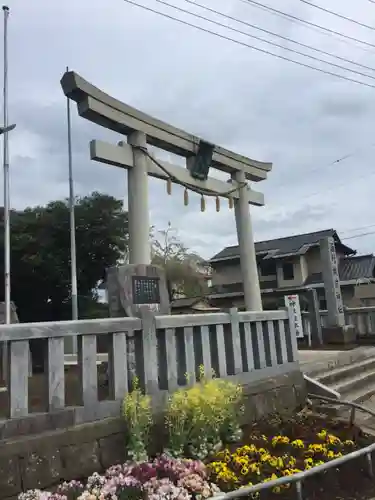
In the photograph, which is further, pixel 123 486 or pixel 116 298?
pixel 116 298

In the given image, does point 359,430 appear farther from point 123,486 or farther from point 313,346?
point 313,346

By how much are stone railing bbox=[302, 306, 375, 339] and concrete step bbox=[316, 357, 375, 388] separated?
4.31m

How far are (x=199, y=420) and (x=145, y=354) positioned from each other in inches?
33.7

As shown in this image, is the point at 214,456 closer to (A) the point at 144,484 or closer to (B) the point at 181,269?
(A) the point at 144,484

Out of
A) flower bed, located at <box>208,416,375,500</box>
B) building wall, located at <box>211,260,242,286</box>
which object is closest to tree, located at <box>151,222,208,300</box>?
building wall, located at <box>211,260,242,286</box>

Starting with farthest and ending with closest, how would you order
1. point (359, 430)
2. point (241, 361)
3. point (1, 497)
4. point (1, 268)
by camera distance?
point (1, 268)
point (241, 361)
point (359, 430)
point (1, 497)

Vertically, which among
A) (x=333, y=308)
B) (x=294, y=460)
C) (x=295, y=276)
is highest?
(x=295, y=276)

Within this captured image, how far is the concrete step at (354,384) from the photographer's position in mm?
7348

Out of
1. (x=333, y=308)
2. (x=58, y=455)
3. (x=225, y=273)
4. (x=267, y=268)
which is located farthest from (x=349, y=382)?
(x=225, y=273)

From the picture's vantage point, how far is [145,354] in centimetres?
477

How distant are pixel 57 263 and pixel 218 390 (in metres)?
16.9

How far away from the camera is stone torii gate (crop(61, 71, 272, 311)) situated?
7141mm

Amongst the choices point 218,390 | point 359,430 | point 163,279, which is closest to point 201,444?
point 218,390

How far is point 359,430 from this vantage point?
17.4 ft
